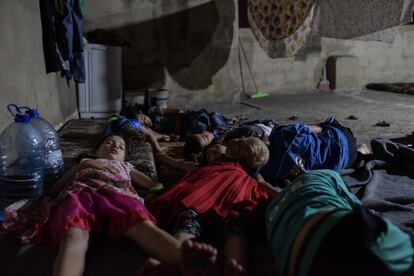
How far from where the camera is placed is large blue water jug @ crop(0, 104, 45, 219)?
2.10 meters

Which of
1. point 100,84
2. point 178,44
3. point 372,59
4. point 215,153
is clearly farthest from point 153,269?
point 372,59

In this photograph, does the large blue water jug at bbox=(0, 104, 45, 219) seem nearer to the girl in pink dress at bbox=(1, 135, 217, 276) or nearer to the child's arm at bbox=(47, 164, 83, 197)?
the child's arm at bbox=(47, 164, 83, 197)

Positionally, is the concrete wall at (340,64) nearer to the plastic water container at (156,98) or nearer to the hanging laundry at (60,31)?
the plastic water container at (156,98)

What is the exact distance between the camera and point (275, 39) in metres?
4.71

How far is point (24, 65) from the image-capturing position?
290 centimetres

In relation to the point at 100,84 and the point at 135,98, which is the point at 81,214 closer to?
the point at 100,84

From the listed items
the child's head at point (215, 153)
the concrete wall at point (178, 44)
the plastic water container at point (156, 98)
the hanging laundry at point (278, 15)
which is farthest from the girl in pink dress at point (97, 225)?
the concrete wall at point (178, 44)

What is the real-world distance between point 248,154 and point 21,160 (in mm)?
1210

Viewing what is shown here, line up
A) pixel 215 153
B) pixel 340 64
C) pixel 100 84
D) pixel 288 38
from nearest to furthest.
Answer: pixel 215 153 < pixel 288 38 < pixel 100 84 < pixel 340 64

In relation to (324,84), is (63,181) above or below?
below

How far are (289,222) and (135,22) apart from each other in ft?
17.5

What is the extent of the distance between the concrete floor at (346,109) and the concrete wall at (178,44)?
53 cm

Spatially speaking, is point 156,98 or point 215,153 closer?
point 215,153

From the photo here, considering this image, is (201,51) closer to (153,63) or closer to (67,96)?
(153,63)
